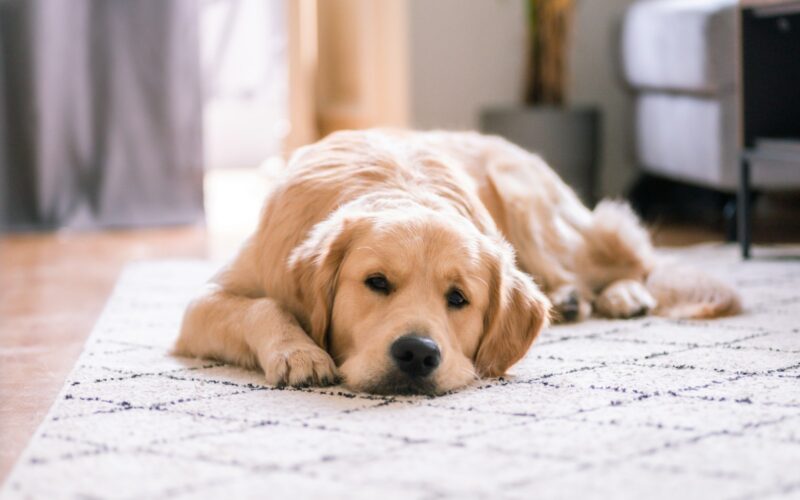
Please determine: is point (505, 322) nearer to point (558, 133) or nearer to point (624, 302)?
point (624, 302)

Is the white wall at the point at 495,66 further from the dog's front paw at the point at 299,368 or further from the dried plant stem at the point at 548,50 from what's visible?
the dog's front paw at the point at 299,368

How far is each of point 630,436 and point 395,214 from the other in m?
0.62

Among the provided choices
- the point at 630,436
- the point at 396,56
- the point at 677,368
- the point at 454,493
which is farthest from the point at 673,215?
the point at 454,493

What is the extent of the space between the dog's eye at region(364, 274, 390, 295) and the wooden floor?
22.4 inches

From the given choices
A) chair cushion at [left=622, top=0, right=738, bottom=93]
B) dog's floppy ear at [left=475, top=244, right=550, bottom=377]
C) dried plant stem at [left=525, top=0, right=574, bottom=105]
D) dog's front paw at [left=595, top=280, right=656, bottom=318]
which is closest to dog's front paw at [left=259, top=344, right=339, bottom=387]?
dog's floppy ear at [left=475, top=244, right=550, bottom=377]

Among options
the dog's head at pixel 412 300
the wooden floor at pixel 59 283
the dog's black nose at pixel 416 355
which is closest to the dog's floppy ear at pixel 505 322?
the dog's head at pixel 412 300

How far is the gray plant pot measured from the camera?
4586 mm

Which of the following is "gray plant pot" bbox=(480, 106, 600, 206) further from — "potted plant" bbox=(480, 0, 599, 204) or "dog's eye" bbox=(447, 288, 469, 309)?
"dog's eye" bbox=(447, 288, 469, 309)

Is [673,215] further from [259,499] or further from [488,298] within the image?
[259,499]

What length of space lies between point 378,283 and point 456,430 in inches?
14.7

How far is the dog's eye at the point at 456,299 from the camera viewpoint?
6.24 ft

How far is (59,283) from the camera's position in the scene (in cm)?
325

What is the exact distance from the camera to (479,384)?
6.30ft

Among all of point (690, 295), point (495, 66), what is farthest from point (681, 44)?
point (690, 295)
